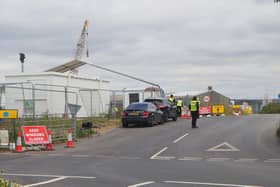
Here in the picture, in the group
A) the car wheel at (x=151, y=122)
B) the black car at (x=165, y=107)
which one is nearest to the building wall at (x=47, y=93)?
the black car at (x=165, y=107)

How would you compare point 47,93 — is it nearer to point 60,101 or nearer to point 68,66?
point 60,101

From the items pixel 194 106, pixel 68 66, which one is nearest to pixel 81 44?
pixel 68 66

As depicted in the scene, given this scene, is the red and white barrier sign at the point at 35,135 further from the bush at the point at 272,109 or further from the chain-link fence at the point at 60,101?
the bush at the point at 272,109

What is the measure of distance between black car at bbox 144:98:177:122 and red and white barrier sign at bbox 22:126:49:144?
39.7 feet

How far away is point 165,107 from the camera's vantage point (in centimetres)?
3425

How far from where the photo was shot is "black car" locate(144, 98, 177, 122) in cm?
3406

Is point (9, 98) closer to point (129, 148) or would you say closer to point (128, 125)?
point (128, 125)

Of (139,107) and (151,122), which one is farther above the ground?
(139,107)

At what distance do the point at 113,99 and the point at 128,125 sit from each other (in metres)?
10.8

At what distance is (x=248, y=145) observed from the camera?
21.3 m

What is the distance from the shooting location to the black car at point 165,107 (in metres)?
34.1

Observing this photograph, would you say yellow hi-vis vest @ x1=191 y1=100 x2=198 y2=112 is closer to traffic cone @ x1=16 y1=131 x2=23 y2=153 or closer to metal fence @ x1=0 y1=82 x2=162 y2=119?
metal fence @ x1=0 y1=82 x2=162 y2=119

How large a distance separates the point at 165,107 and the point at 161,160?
17.0m

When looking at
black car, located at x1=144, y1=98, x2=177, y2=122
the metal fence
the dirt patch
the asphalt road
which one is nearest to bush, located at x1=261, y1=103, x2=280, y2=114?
the metal fence
